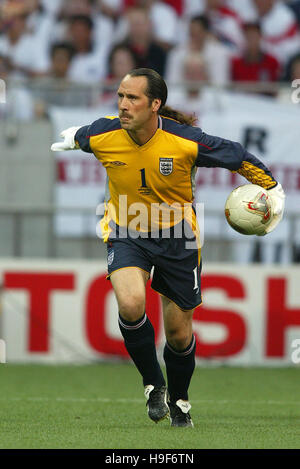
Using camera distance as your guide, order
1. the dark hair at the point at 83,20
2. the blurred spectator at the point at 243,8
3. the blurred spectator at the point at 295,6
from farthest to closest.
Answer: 1. the blurred spectator at the point at 243,8
2. the blurred spectator at the point at 295,6
3. the dark hair at the point at 83,20

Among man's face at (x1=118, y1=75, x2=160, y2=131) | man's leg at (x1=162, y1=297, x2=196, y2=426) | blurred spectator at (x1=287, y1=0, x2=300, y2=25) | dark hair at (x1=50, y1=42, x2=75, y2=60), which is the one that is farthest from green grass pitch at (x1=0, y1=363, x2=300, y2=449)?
blurred spectator at (x1=287, y1=0, x2=300, y2=25)

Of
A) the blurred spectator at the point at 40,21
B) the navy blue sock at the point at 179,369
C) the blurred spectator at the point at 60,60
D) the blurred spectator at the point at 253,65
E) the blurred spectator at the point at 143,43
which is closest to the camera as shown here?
the navy blue sock at the point at 179,369

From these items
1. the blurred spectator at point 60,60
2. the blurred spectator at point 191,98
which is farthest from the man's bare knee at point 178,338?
the blurred spectator at point 60,60

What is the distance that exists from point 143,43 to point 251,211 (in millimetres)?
7639

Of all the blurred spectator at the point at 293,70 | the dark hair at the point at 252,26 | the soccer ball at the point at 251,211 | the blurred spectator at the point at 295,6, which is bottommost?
the soccer ball at the point at 251,211

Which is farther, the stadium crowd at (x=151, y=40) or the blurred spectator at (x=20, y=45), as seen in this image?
the blurred spectator at (x=20, y=45)

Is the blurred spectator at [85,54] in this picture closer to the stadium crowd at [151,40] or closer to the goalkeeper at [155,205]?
the stadium crowd at [151,40]

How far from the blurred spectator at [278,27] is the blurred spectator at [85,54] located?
2.32 metres

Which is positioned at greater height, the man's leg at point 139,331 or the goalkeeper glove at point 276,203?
the goalkeeper glove at point 276,203

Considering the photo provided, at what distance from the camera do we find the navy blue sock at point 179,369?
6547mm

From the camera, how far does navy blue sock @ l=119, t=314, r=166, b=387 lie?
20.7 ft

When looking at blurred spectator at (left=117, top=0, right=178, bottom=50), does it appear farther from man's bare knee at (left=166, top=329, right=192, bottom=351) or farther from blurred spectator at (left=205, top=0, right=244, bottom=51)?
man's bare knee at (left=166, top=329, right=192, bottom=351)

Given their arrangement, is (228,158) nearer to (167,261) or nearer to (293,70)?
(167,261)
